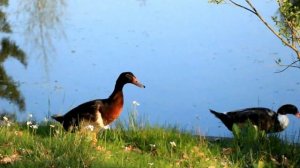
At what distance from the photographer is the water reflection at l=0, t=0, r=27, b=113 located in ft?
43.1

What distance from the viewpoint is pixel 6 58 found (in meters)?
18.1

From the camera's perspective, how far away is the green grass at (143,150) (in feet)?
18.9

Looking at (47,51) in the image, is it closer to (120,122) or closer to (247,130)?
(120,122)

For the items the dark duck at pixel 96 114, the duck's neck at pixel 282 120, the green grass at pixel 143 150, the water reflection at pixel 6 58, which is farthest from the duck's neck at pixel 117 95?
the water reflection at pixel 6 58

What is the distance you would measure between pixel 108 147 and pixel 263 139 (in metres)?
1.73

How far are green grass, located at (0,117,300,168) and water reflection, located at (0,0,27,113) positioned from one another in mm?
5836

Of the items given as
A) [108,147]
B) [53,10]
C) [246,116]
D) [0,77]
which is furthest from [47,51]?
[108,147]

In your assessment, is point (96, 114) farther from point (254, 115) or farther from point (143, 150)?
point (254, 115)

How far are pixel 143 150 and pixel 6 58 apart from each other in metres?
12.2

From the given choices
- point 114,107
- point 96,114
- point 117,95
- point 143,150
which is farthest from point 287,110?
point 143,150

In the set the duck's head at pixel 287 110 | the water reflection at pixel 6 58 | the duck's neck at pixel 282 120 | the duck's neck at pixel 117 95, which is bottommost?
the duck's neck at pixel 282 120

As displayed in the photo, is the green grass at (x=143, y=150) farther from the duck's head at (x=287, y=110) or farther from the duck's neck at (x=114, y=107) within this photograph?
the duck's head at (x=287, y=110)

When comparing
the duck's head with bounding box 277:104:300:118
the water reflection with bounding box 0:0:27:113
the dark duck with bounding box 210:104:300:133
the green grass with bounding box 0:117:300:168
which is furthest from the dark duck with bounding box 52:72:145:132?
the water reflection with bounding box 0:0:27:113

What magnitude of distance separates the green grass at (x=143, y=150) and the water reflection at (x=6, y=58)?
19.1ft
